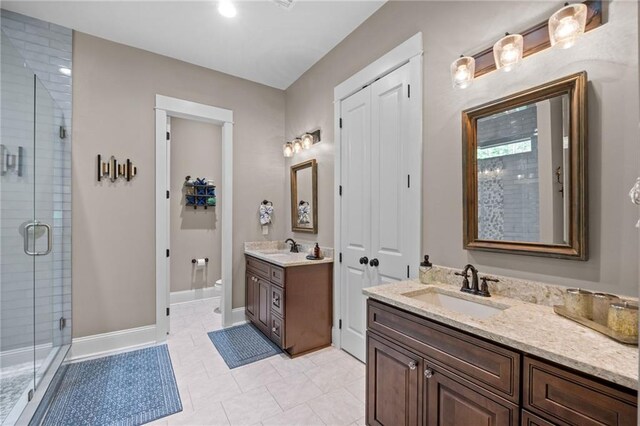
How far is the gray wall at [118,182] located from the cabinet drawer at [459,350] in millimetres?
2662

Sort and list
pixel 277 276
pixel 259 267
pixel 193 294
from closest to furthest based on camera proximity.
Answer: pixel 277 276 < pixel 259 267 < pixel 193 294

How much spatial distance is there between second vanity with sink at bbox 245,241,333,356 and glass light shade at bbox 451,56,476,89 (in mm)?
1907

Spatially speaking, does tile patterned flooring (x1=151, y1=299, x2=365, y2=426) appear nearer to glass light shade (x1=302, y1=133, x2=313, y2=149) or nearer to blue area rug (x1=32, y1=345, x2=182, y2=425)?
blue area rug (x1=32, y1=345, x2=182, y2=425)

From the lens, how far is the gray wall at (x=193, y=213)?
4.27 m

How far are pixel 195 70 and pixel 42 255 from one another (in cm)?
241

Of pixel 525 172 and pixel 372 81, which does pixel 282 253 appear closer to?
pixel 372 81

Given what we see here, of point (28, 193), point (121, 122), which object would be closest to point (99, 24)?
point (121, 122)

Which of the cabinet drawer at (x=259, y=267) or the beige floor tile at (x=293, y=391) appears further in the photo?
the cabinet drawer at (x=259, y=267)

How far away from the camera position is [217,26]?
2586 mm

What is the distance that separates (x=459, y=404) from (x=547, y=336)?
1.50ft

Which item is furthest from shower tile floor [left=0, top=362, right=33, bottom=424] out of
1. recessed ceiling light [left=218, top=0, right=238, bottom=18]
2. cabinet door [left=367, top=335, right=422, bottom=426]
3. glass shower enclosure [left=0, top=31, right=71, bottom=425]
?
recessed ceiling light [left=218, top=0, right=238, bottom=18]

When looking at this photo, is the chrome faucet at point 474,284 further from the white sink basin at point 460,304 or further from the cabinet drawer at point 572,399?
the cabinet drawer at point 572,399

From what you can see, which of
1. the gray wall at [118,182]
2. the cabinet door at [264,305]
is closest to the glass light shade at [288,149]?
the gray wall at [118,182]

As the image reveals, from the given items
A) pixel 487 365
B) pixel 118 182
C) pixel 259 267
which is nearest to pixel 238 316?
pixel 259 267
